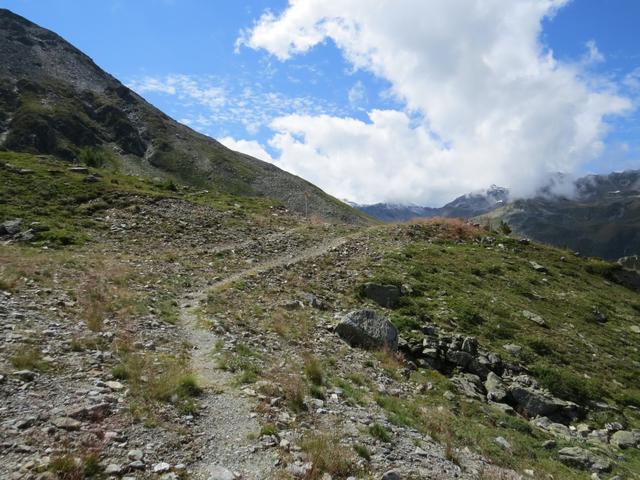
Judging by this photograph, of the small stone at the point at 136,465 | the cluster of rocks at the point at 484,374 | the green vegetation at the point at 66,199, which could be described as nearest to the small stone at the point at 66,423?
the small stone at the point at 136,465

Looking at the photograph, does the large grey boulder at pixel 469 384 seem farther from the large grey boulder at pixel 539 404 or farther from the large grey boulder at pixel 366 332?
the large grey boulder at pixel 366 332

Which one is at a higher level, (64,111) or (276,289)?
(64,111)

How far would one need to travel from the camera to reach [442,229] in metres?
45.2

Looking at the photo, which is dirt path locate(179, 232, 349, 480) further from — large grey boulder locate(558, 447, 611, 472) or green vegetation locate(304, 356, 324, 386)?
large grey boulder locate(558, 447, 611, 472)

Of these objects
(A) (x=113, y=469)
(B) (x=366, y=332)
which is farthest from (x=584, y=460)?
(A) (x=113, y=469)

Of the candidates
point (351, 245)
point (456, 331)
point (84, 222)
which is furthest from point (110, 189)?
point (456, 331)

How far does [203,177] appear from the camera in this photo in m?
144

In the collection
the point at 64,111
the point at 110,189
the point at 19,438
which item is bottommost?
the point at 19,438

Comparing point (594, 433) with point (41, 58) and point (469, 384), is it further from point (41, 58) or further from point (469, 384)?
point (41, 58)

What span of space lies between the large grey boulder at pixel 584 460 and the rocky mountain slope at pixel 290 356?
7 centimetres

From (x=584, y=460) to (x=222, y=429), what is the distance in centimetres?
1099

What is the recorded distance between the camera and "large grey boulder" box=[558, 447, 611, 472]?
13148 mm

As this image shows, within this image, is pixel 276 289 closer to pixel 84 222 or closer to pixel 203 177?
pixel 84 222

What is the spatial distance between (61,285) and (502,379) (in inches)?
745
